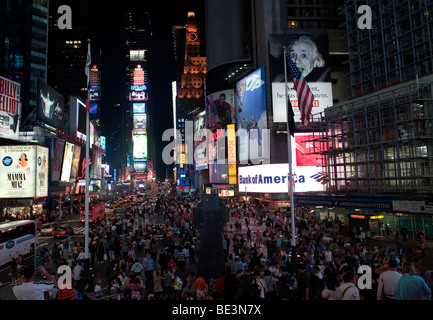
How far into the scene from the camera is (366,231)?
25656 millimetres

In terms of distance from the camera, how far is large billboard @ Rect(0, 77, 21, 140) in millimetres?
46031

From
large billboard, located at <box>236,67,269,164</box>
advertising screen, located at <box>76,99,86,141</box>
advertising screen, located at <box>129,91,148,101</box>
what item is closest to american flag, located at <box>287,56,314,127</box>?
large billboard, located at <box>236,67,269,164</box>

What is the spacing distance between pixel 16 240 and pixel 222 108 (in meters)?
61.3

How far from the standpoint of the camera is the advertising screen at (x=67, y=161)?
61.0m

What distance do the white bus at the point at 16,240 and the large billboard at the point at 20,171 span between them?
2920 centimetres

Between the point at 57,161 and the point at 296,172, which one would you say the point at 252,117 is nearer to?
the point at 296,172

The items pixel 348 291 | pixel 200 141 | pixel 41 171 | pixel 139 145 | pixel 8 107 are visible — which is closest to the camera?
pixel 348 291

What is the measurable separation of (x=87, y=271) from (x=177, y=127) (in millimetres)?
184727

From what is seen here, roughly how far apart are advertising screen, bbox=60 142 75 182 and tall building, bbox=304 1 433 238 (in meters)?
48.8

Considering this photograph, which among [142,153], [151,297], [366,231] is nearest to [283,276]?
[151,297]

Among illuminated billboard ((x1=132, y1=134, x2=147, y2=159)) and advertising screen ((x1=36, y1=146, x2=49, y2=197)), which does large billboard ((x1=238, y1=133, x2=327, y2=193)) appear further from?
illuminated billboard ((x1=132, y1=134, x2=147, y2=159))

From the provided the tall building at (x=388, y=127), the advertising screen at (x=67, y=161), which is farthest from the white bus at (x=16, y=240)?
the advertising screen at (x=67, y=161)

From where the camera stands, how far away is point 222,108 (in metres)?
76.6

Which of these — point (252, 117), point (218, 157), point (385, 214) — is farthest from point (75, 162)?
point (385, 214)
